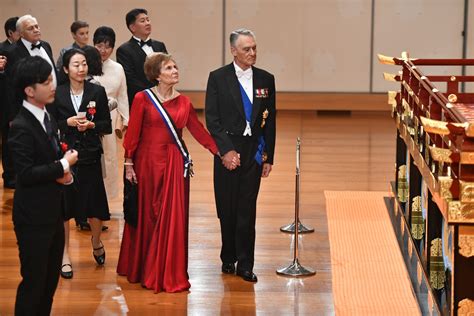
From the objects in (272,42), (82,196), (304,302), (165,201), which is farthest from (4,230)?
(272,42)

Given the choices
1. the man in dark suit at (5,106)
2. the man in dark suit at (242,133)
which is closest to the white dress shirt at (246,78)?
the man in dark suit at (242,133)

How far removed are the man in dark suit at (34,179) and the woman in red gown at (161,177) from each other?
147cm

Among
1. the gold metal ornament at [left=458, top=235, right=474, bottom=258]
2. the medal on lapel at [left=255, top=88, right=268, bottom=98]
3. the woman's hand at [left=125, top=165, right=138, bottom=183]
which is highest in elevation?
the medal on lapel at [left=255, top=88, right=268, bottom=98]

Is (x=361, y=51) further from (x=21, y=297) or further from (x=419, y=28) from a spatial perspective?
(x=21, y=297)

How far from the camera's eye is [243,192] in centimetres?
628

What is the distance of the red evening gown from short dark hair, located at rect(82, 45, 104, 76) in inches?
33.0

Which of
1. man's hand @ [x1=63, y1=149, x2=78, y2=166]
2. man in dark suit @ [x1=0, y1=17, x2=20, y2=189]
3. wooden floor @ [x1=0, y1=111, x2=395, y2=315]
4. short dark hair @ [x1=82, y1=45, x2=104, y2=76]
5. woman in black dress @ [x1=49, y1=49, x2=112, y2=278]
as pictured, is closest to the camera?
man's hand @ [x1=63, y1=149, x2=78, y2=166]

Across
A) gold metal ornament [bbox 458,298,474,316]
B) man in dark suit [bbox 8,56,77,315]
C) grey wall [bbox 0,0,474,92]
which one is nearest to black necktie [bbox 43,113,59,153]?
man in dark suit [bbox 8,56,77,315]

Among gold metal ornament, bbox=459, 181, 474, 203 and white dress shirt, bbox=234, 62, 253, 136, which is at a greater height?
white dress shirt, bbox=234, 62, 253, 136

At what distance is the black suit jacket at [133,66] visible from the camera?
25.9 ft

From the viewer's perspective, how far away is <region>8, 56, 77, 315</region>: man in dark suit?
4.52 meters

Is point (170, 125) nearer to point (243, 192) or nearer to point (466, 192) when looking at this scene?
point (243, 192)

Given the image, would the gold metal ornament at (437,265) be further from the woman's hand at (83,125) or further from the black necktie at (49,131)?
the woman's hand at (83,125)

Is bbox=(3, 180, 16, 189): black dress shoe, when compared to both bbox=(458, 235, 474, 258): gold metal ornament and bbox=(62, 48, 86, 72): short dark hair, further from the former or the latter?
bbox=(458, 235, 474, 258): gold metal ornament
